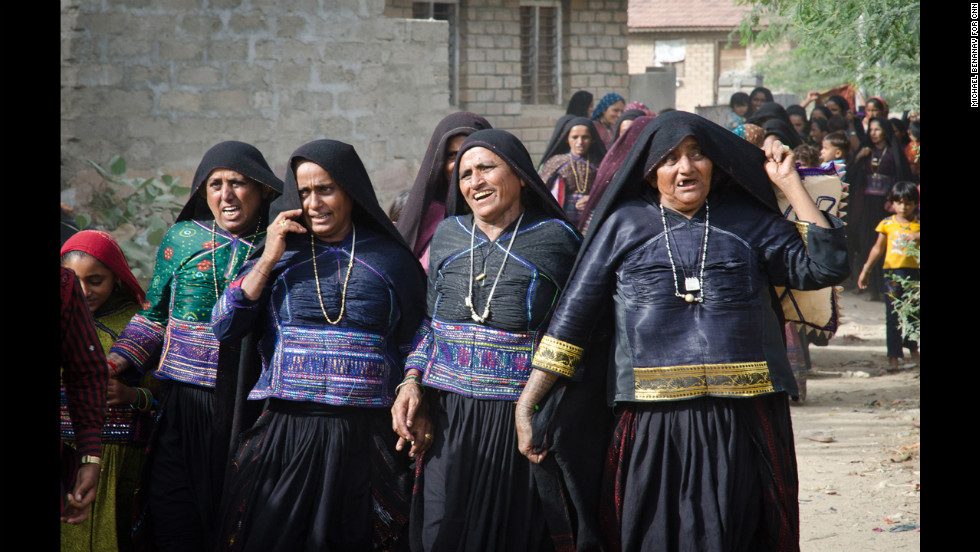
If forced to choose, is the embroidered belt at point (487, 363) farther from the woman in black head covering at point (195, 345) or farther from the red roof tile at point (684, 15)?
the red roof tile at point (684, 15)

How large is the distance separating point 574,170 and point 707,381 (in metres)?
5.69

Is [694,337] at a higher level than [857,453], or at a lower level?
higher

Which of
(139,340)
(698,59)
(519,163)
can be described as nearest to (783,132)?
(519,163)

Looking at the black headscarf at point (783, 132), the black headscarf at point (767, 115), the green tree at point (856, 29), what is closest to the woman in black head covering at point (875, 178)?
the black headscarf at point (767, 115)

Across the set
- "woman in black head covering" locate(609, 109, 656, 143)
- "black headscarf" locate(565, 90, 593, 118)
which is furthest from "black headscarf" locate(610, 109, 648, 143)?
"black headscarf" locate(565, 90, 593, 118)

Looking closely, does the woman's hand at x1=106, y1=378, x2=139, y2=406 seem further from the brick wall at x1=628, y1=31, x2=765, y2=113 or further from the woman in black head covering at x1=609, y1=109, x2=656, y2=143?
the brick wall at x1=628, y1=31, x2=765, y2=113

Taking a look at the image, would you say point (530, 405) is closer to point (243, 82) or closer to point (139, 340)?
point (139, 340)

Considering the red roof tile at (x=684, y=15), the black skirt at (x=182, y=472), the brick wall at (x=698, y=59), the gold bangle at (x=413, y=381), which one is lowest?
the black skirt at (x=182, y=472)

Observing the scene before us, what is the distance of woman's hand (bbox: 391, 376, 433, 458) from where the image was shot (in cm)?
362

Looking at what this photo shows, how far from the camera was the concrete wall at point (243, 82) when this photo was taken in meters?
9.41

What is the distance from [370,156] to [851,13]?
5.48m

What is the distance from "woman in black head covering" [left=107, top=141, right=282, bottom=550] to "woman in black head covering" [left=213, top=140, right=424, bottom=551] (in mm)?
314

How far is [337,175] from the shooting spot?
3766 mm
